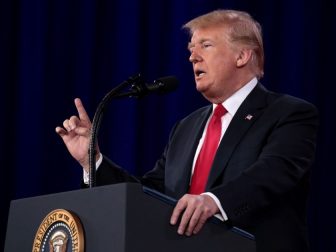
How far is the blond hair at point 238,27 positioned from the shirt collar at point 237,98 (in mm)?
143

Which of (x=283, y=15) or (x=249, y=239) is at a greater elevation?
(x=283, y=15)

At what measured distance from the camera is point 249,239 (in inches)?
57.7

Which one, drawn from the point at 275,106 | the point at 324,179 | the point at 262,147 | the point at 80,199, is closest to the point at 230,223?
the point at 80,199

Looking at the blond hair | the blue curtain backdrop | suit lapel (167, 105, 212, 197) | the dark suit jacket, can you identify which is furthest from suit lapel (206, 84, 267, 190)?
the blue curtain backdrop

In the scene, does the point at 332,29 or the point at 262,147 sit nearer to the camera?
the point at 262,147

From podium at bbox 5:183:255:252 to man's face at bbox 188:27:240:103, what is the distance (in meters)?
0.87

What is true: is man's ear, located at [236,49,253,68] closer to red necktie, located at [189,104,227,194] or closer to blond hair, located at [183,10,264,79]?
blond hair, located at [183,10,264,79]

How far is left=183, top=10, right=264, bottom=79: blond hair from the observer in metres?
2.29

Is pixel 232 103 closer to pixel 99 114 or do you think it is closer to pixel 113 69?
pixel 99 114

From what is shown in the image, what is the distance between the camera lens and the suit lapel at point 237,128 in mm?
1910

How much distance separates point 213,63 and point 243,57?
13 cm

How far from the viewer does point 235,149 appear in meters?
1.94

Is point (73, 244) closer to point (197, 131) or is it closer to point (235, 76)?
point (197, 131)

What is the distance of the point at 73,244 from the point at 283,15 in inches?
87.8
